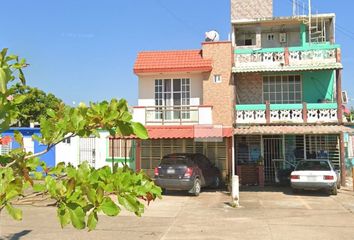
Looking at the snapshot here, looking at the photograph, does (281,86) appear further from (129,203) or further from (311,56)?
(129,203)

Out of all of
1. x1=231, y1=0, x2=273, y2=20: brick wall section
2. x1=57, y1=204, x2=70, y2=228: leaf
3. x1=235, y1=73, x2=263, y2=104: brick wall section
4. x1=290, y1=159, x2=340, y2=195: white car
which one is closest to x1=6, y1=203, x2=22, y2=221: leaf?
x1=57, y1=204, x2=70, y2=228: leaf

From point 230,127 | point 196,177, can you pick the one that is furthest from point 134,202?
point 230,127

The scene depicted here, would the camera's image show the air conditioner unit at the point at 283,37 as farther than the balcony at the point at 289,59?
Yes

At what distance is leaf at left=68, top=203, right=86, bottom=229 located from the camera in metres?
2.89

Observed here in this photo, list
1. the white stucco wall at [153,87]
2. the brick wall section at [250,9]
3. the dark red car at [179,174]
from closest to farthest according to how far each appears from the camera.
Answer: the dark red car at [179,174] < the white stucco wall at [153,87] < the brick wall section at [250,9]

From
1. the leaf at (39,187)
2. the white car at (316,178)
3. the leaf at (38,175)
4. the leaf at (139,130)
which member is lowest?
the white car at (316,178)

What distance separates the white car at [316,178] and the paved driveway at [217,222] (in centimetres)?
58

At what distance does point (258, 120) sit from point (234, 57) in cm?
320

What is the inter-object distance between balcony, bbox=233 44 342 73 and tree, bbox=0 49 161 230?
16.1 metres

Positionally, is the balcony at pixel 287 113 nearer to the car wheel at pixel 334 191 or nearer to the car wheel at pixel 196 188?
the car wheel at pixel 334 191

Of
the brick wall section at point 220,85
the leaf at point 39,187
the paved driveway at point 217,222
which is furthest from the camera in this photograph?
the brick wall section at point 220,85

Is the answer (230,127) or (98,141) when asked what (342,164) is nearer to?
(230,127)

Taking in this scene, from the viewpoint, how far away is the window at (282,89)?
20.7m

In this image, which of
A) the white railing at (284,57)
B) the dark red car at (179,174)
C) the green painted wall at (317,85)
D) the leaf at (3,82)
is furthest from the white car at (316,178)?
the leaf at (3,82)
